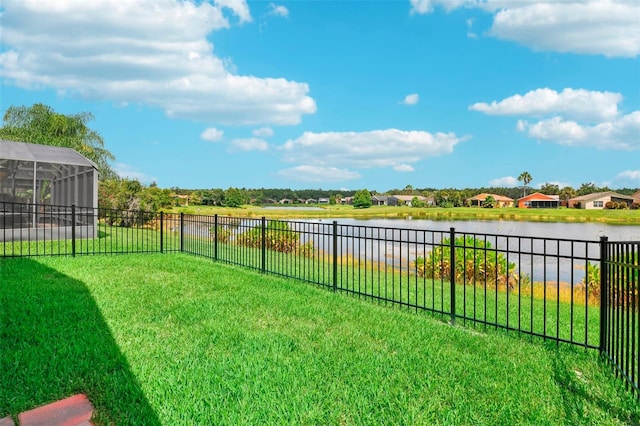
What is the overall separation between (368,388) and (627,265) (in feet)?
7.20

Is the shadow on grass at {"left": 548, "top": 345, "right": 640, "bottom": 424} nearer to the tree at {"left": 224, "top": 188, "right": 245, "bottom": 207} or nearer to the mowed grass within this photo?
the mowed grass

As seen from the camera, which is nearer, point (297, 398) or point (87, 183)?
point (297, 398)

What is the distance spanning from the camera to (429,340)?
4.34 metres

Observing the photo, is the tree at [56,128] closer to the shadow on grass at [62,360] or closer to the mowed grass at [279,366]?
the mowed grass at [279,366]

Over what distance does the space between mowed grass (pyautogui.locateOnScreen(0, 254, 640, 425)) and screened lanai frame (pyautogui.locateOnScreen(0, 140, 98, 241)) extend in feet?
28.9

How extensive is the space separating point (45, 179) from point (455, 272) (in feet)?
53.9

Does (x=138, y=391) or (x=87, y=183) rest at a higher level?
(x=87, y=183)

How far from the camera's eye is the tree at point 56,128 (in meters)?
23.3

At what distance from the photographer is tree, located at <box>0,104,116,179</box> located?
919 inches

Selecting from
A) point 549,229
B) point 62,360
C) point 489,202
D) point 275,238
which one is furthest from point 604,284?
point 489,202

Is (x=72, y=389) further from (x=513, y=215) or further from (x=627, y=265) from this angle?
(x=513, y=215)

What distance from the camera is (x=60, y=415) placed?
8.77 feet

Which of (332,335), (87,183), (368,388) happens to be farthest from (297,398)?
(87,183)

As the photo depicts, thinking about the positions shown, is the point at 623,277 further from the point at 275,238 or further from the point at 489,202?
the point at 489,202
